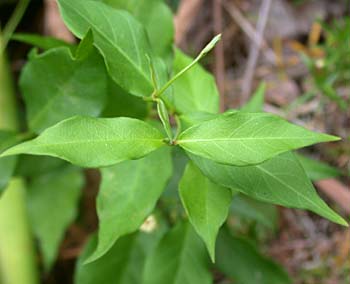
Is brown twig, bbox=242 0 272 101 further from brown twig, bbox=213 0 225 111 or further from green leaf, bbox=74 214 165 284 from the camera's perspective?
green leaf, bbox=74 214 165 284

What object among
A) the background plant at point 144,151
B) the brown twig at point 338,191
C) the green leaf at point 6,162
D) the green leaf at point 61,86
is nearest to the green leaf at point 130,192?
the background plant at point 144,151

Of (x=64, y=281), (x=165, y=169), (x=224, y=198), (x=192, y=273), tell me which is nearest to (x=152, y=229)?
(x=192, y=273)

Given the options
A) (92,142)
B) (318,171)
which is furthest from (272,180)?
(318,171)

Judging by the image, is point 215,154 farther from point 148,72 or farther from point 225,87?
point 225,87

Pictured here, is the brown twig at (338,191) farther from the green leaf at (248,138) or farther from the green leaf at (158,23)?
the green leaf at (248,138)

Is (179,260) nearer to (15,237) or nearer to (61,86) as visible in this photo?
(61,86)

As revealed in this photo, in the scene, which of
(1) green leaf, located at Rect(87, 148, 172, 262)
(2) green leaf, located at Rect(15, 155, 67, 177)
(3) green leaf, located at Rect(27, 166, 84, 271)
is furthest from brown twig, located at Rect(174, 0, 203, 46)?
(1) green leaf, located at Rect(87, 148, 172, 262)
